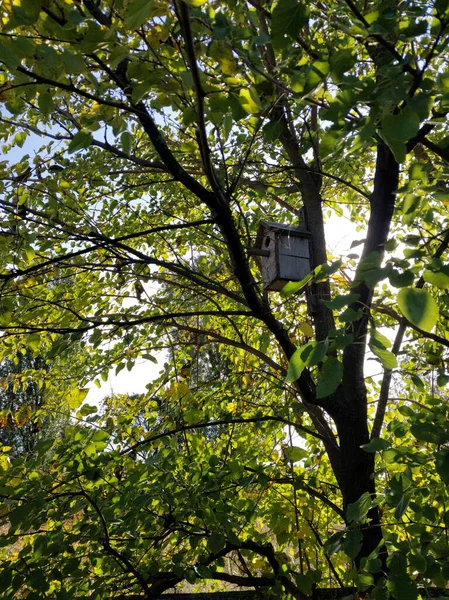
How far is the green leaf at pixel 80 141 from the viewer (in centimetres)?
127

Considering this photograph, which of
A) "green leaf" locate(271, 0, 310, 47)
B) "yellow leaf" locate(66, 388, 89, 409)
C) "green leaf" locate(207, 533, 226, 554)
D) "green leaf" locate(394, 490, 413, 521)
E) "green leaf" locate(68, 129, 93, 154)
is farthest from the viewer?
"yellow leaf" locate(66, 388, 89, 409)

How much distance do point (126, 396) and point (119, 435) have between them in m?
1.08

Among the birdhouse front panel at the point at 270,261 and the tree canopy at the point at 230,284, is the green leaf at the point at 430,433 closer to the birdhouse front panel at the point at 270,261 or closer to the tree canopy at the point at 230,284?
the tree canopy at the point at 230,284

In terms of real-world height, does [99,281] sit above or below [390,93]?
above

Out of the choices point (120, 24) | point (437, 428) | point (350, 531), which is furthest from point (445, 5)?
point (350, 531)

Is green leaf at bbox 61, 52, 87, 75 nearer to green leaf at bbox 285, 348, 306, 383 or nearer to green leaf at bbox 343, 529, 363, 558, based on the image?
green leaf at bbox 285, 348, 306, 383

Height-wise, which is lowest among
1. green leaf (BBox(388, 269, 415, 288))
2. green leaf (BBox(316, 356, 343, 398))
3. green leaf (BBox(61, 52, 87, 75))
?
green leaf (BBox(316, 356, 343, 398))

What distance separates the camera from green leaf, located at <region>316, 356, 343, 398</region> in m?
0.99

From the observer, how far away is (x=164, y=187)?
4012mm

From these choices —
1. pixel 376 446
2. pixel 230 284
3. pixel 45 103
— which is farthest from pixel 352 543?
pixel 230 284

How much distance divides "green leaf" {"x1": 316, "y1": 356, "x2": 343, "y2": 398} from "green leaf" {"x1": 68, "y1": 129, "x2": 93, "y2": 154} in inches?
31.8

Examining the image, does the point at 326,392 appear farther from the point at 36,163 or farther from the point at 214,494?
the point at 36,163

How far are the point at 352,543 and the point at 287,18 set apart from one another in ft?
4.27

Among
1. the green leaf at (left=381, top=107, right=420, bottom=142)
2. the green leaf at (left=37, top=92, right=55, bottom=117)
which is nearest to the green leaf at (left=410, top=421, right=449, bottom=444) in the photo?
the green leaf at (left=381, top=107, right=420, bottom=142)
